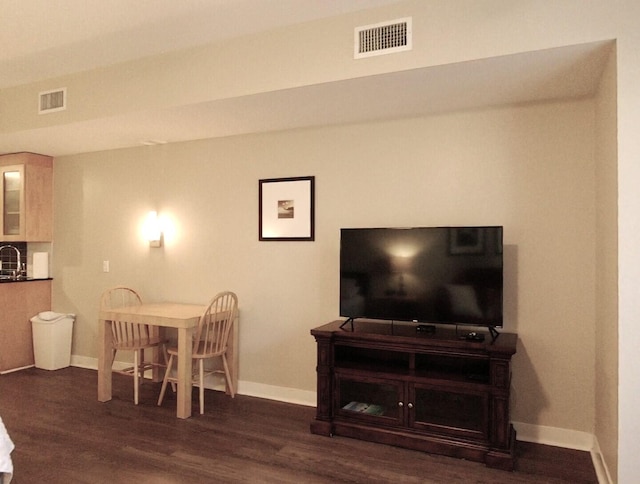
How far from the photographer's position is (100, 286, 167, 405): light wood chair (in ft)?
13.2

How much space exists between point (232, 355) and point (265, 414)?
67cm

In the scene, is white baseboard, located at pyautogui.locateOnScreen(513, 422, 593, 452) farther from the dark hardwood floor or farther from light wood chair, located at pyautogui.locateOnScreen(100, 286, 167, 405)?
light wood chair, located at pyautogui.locateOnScreen(100, 286, 167, 405)

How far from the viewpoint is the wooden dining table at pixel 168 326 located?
143 inches

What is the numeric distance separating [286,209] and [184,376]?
1565 millimetres

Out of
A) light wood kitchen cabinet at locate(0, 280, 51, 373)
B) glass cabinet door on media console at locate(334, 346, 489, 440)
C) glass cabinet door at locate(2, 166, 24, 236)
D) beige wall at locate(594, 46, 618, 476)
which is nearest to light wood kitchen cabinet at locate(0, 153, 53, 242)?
glass cabinet door at locate(2, 166, 24, 236)

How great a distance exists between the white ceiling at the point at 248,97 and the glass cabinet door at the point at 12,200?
59.4 inches

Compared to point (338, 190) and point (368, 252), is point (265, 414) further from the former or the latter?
point (338, 190)

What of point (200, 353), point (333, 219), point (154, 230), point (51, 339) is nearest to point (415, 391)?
point (333, 219)

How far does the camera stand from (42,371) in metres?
4.93

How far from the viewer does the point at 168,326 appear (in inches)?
149

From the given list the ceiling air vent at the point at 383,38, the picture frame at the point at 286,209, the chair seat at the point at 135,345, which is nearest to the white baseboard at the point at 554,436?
the picture frame at the point at 286,209

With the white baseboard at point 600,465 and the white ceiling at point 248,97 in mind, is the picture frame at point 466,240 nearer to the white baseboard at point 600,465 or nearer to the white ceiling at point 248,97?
the white ceiling at point 248,97

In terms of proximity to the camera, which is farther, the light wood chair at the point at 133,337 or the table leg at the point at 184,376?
the light wood chair at the point at 133,337

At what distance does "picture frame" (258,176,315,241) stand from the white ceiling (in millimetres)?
486
